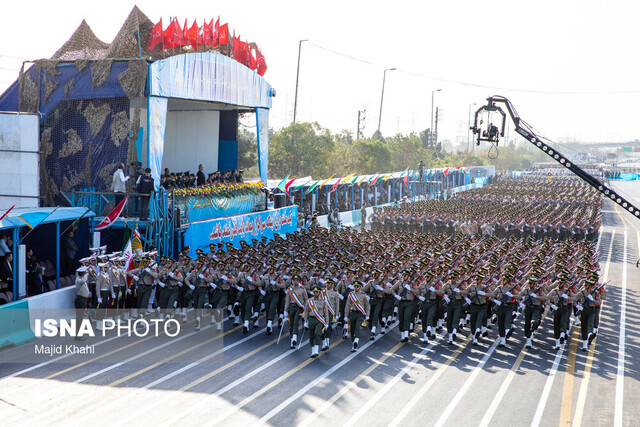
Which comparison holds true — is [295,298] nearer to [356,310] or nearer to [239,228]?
[356,310]

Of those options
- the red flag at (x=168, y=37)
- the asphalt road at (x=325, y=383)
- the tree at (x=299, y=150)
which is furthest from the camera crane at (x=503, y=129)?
the tree at (x=299, y=150)

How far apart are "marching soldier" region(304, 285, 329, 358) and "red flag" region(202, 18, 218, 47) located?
13851mm

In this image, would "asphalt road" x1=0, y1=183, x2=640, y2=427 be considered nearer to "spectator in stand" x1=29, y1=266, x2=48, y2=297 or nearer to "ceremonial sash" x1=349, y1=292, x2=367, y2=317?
"ceremonial sash" x1=349, y1=292, x2=367, y2=317

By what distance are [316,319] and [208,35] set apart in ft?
47.6

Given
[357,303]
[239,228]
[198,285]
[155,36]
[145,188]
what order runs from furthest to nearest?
1. [239,228]
2. [155,36]
3. [145,188]
4. [198,285]
5. [357,303]

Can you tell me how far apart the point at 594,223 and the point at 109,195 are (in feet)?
74.1

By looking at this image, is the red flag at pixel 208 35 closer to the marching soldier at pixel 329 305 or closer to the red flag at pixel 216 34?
the red flag at pixel 216 34

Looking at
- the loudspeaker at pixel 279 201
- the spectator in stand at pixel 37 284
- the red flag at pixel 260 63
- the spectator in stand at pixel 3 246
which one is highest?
the red flag at pixel 260 63

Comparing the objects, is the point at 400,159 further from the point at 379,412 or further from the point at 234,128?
the point at 379,412

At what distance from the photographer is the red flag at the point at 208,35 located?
79.1 ft

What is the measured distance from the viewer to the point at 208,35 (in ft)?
79.8

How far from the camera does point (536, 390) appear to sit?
1161 centimetres

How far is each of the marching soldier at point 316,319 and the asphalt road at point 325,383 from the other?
38cm

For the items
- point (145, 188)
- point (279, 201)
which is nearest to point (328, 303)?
point (145, 188)
